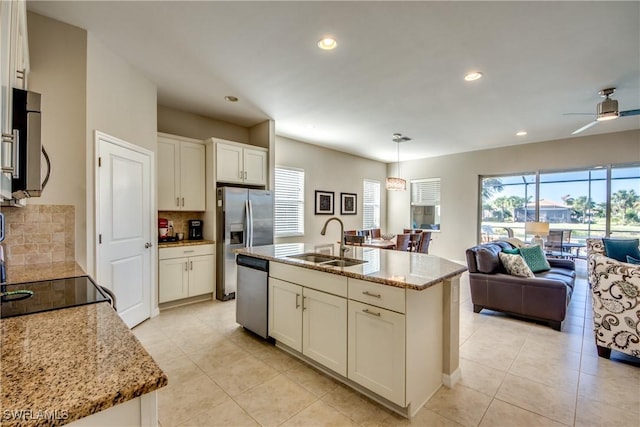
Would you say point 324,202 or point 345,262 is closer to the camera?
point 345,262

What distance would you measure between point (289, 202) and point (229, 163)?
6.15 ft

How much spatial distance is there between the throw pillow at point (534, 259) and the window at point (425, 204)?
3.45m

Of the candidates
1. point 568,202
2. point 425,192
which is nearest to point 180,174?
point 425,192

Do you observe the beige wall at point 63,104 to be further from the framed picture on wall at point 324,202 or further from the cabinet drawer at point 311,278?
the framed picture on wall at point 324,202

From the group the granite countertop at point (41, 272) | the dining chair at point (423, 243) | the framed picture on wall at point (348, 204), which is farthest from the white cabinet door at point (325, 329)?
the framed picture on wall at point (348, 204)

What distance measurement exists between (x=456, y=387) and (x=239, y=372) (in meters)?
1.70

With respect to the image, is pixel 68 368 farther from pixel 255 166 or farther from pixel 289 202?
pixel 289 202

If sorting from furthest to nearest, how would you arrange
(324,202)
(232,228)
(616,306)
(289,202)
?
(324,202)
(289,202)
(232,228)
(616,306)

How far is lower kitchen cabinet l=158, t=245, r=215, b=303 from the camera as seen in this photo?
3.85 metres

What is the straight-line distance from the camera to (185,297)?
407cm

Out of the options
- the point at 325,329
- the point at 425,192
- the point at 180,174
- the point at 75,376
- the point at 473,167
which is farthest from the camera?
the point at 425,192

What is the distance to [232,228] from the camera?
430 centimetres

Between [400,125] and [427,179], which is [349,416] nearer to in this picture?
[400,125]

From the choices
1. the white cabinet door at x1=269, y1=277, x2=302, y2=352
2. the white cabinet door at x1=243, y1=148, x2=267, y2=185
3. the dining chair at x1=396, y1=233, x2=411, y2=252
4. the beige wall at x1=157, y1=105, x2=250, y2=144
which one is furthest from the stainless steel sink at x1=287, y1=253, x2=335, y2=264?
the beige wall at x1=157, y1=105, x2=250, y2=144
